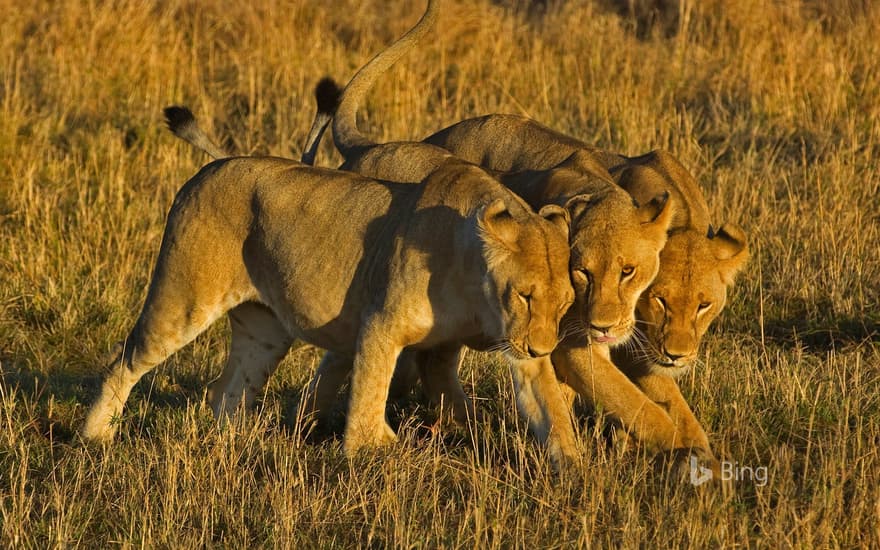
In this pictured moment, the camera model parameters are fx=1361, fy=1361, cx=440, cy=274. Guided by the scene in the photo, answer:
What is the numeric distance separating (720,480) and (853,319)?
2.72 meters

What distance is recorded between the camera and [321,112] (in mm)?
6344

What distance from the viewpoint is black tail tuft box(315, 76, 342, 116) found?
6.26 m

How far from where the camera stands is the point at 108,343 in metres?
7.23

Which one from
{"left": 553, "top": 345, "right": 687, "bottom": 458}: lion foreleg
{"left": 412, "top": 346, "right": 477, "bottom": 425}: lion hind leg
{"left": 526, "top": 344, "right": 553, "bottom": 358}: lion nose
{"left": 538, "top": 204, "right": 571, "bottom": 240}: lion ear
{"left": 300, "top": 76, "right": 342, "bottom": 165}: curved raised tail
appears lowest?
{"left": 412, "top": 346, "right": 477, "bottom": 425}: lion hind leg

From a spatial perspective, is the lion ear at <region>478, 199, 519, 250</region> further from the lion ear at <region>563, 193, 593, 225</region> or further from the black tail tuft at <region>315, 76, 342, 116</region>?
the black tail tuft at <region>315, 76, 342, 116</region>

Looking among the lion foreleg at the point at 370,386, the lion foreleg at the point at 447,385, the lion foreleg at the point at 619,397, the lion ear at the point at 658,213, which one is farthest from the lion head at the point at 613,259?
the lion foreleg at the point at 447,385

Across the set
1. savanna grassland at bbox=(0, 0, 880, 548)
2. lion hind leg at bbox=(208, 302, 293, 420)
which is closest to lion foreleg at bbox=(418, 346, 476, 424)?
savanna grassland at bbox=(0, 0, 880, 548)

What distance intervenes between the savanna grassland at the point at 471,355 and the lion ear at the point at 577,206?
2.65 ft

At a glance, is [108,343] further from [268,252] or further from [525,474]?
[525,474]

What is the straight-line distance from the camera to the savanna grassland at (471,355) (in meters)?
4.35

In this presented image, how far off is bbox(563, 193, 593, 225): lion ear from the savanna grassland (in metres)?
0.81

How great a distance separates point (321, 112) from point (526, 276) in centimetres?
229

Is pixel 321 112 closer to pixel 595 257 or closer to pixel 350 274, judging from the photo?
pixel 350 274
